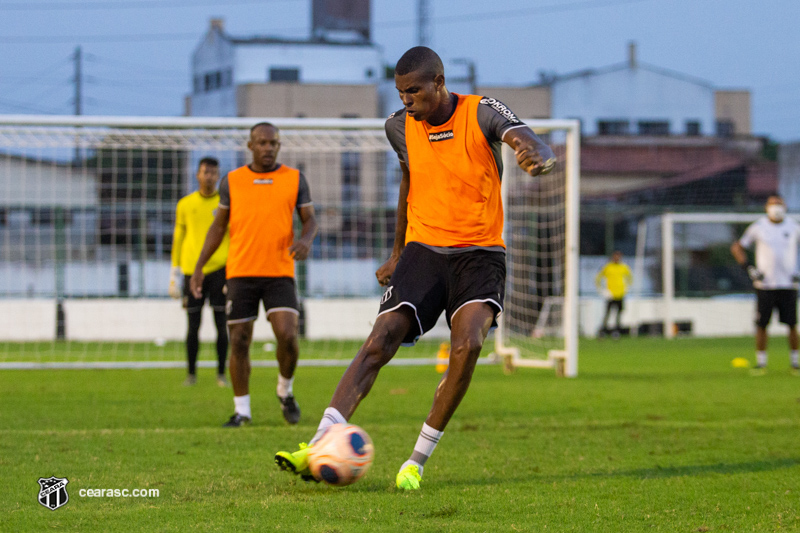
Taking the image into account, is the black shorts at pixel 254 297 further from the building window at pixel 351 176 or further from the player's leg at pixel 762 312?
the building window at pixel 351 176

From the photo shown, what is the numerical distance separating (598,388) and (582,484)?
5416mm

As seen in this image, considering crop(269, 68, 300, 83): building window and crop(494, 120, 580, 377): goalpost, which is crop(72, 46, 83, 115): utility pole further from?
crop(494, 120, 580, 377): goalpost

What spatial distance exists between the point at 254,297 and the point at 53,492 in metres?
2.64

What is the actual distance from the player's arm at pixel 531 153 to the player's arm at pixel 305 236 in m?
2.39

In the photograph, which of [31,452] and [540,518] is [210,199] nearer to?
[31,452]

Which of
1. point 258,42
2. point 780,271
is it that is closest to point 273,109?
point 258,42

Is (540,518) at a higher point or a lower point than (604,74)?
lower

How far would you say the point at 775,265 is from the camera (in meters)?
11.7

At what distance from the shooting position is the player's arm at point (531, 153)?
3.54 m

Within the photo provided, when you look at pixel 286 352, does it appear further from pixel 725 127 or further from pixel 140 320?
pixel 725 127

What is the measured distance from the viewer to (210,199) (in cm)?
920

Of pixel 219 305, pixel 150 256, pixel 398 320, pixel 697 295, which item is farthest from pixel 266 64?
pixel 398 320

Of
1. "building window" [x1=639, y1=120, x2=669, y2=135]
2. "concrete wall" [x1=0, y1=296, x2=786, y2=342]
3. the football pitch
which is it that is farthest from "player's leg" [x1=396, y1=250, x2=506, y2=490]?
"building window" [x1=639, y1=120, x2=669, y2=135]

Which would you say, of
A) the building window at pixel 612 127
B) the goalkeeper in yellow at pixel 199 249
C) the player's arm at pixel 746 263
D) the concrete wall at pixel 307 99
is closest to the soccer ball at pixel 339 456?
the goalkeeper in yellow at pixel 199 249
